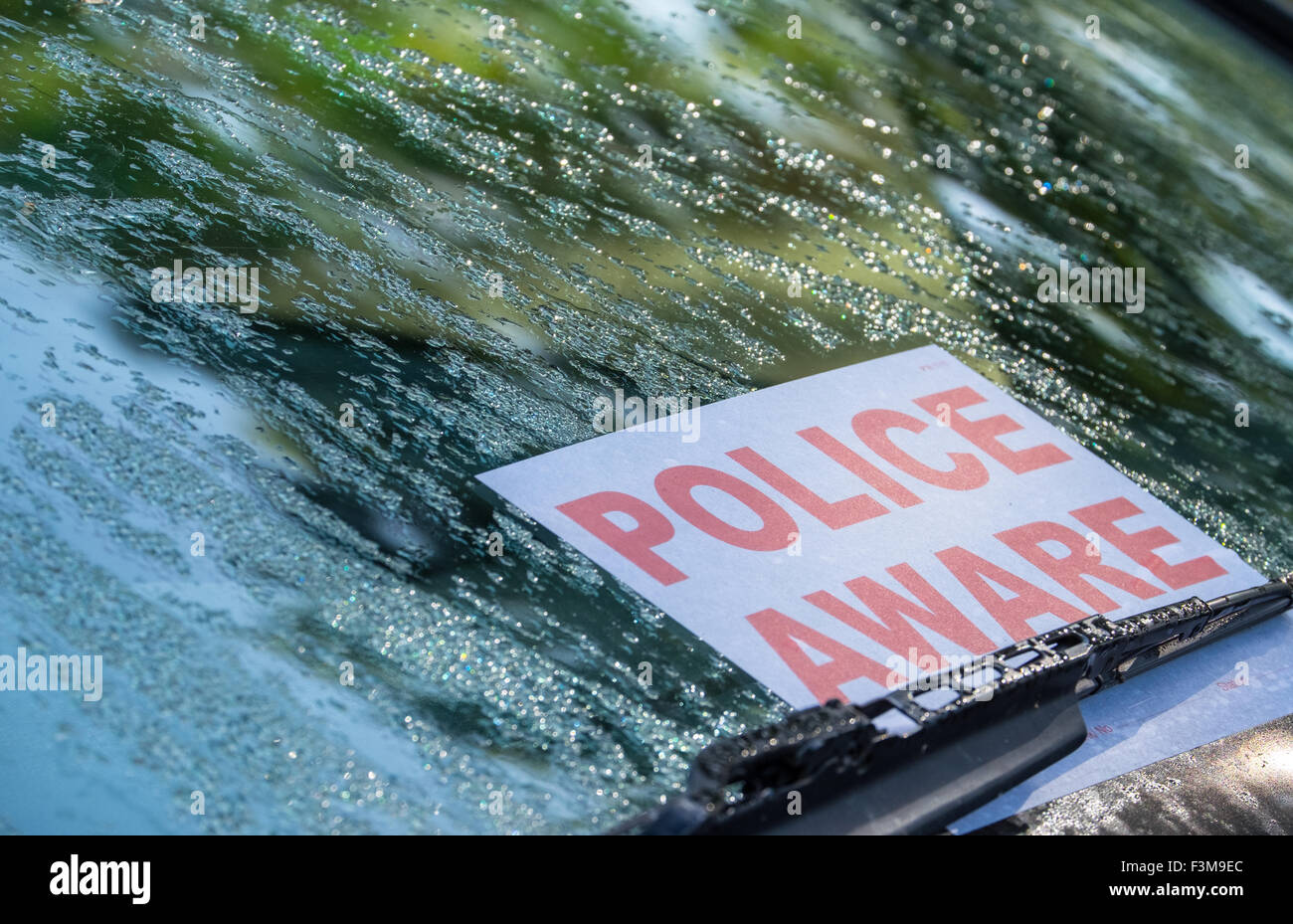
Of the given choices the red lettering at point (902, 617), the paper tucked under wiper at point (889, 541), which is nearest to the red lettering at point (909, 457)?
the paper tucked under wiper at point (889, 541)

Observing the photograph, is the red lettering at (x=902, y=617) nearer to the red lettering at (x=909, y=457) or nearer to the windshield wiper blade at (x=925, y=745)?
the windshield wiper blade at (x=925, y=745)

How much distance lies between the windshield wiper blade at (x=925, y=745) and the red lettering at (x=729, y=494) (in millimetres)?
441

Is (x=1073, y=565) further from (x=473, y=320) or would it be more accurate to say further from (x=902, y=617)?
(x=473, y=320)

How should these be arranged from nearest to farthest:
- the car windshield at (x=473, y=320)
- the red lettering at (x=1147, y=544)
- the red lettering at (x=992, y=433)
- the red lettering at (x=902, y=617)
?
the car windshield at (x=473, y=320) → the red lettering at (x=902, y=617) → the red lettering at (x=1147, y=544) → the red lettering at (x=992, y=433)

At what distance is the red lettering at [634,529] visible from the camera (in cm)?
197

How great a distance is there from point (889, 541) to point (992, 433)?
0.49m

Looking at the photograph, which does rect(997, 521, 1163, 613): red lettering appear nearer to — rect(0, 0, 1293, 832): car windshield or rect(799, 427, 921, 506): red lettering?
rect(799, 427, 921, 506): red lettering

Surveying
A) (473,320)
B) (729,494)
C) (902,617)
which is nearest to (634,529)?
(729,494)

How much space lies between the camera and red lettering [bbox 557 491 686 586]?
6.48 feet

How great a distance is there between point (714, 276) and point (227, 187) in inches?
39.3

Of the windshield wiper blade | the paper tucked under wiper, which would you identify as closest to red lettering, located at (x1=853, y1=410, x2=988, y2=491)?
the paper tucked under wiper

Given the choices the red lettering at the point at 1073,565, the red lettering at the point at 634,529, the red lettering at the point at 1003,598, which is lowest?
the red lettering at the point at 634,529

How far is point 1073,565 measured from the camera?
226 cm
